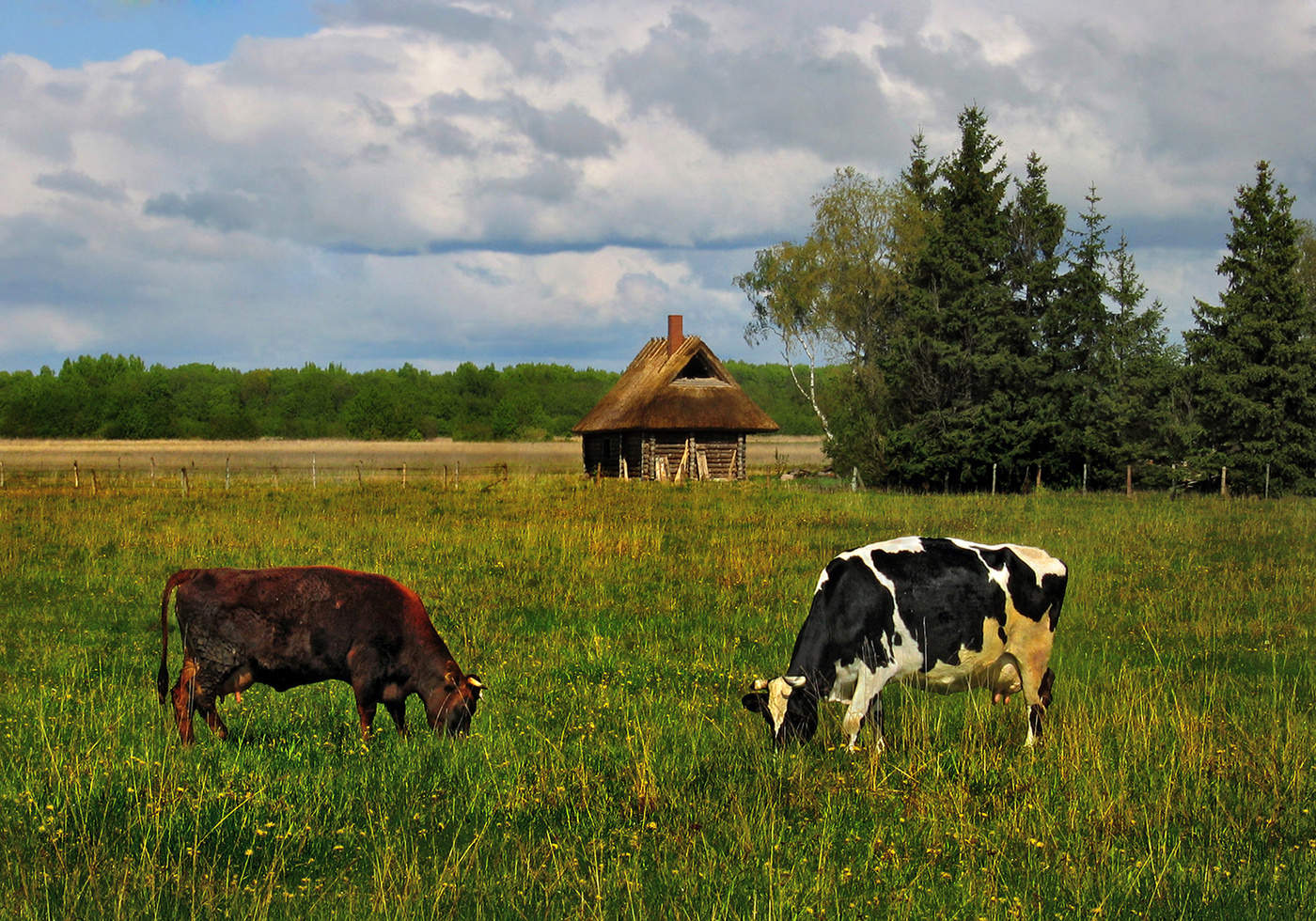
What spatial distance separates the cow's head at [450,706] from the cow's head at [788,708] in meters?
1.87

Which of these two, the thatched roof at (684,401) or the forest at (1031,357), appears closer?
the forest at (1031,357)

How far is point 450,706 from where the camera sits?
726cm

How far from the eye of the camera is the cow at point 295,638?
274 inches

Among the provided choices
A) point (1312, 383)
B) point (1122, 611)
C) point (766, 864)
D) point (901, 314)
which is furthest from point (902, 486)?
point (766, 864)

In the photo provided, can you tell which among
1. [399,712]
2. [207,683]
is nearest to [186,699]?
[207,683]

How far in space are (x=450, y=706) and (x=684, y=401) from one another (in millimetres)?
36920

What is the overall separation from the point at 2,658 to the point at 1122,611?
1197cm

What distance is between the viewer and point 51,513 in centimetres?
2430

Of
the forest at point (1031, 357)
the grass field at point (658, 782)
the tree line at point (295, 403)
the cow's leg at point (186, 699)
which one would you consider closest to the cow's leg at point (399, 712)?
the grass field at point (658, 782)

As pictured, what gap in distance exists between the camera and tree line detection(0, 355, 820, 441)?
342ft

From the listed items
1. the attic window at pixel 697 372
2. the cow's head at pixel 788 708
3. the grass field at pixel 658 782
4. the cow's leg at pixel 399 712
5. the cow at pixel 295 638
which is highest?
the attic window at pixel 697 372

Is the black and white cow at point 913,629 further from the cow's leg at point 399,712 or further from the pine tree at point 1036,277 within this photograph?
the pine tree at point 1036,277

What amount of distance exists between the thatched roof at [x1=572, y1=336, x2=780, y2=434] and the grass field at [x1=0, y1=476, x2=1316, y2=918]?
96.8 feet

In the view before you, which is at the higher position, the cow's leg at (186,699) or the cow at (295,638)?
the cow at (295,638)
